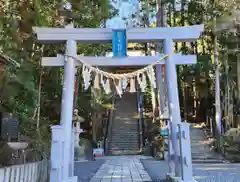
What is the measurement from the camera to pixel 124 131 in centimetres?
1781

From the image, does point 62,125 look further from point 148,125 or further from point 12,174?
point 148,125

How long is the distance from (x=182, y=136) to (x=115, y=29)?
7.77 feet

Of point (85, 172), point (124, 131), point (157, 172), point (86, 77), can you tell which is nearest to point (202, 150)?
point (124, 131)

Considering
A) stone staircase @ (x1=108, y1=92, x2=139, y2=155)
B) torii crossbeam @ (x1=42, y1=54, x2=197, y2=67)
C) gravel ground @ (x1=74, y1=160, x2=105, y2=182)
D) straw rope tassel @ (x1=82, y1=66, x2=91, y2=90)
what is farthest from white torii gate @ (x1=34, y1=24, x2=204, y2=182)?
stone staircase @ (x1=108, y1=92, x2=139, y2=155)

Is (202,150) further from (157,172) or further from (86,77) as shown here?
(86,77)

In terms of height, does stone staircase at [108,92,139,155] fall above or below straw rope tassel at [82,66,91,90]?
below

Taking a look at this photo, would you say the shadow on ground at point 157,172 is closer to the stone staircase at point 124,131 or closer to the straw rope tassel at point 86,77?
the straw rope tassel at point 86,77

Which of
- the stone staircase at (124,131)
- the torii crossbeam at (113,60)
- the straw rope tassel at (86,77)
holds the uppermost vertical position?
the torii crossbeam at (113,60)

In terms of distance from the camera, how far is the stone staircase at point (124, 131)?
16.2m

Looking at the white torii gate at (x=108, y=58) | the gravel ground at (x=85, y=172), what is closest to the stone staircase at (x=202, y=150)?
the gravel ground at (x=85, y=172)

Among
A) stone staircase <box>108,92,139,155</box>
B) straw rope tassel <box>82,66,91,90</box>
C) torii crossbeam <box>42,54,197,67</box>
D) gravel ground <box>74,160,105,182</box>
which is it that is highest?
torii crossbeam <box>42,54,197,67</box>

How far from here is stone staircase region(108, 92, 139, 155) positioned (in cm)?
1623

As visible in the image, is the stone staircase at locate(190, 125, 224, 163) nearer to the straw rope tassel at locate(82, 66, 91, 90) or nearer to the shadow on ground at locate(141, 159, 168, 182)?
the shadow on ground at locate(141, 159, 168, 182)

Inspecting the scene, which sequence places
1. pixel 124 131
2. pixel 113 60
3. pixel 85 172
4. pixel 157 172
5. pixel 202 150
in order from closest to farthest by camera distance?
pixel 113 60, pixel 157 172, pixel 85 172, pixel 202 150, pixel 124 131
